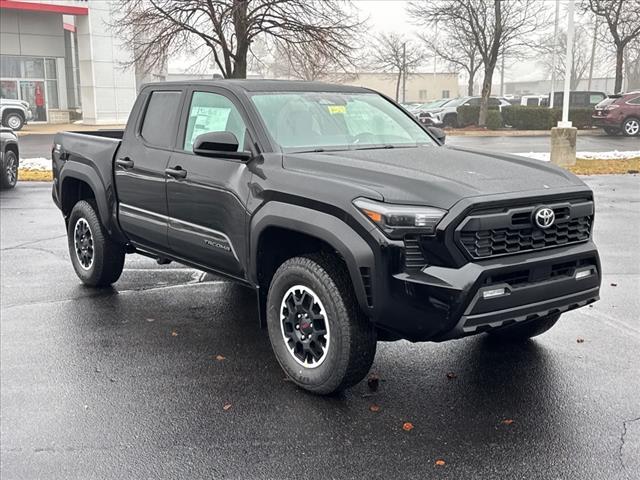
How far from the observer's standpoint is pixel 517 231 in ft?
13.1

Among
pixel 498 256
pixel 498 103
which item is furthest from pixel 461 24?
pixel 498 256

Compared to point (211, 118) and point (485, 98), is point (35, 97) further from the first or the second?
point (211, 118)

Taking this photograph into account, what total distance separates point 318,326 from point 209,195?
1.32 metres

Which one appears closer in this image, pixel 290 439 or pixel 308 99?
pixel 290 439

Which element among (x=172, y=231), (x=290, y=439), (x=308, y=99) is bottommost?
(x=290, y=439)

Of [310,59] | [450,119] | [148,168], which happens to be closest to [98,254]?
[148,168]

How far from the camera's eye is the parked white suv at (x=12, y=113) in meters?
31.8

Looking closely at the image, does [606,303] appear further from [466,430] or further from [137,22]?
[137,22]

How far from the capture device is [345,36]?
21422 mm

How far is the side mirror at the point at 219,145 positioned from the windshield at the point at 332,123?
0.28 m

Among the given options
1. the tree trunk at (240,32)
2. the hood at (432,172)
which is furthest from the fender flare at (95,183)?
the tree trunk at (240,32)

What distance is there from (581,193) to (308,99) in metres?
2.10

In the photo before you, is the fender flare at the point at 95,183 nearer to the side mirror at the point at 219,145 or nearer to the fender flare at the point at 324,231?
the side mirror at the point at 219,145

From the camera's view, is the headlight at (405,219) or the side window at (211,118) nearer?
the headlight at (405,219)
